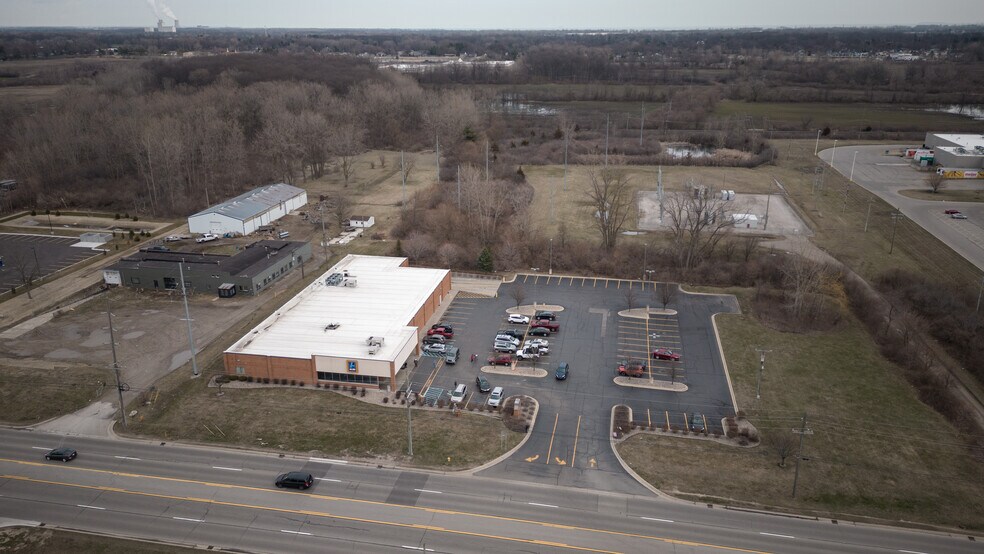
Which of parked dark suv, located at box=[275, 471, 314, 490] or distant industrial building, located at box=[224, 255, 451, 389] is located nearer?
parked dark suv, located at box=[275, 471, 314, 490]

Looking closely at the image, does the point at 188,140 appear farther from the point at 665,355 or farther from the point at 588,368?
the point at 665,355

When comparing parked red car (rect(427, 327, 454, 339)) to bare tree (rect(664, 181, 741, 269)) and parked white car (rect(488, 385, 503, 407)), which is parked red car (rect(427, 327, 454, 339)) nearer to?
parked white car (rect(488, 385, 503, 407))

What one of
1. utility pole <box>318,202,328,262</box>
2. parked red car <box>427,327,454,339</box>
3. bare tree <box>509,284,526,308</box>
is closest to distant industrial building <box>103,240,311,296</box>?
utility pole <box>318,202,328,262</box>

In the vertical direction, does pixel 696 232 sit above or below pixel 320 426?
above

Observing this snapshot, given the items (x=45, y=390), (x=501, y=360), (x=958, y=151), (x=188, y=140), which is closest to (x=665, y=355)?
(x=501, y=360)

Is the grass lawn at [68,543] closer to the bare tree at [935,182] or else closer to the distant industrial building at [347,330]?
the distant industrial building at [347,330]

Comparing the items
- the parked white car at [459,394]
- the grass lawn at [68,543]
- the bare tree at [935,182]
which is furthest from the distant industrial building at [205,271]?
the bare tree at [935,182]
